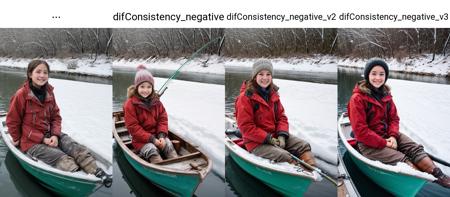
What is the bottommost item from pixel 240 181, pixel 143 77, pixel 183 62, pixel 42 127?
pixel 240 181

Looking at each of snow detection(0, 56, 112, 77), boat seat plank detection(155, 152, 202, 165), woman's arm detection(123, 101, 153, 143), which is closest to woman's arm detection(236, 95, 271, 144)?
boat seat plank detection(155, 152, 202, 165)

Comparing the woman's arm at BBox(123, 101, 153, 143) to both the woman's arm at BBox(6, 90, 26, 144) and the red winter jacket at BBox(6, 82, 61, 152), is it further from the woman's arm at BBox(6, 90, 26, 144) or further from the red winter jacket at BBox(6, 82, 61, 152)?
the woman's arm at BBox(6, 90, 26, 144)

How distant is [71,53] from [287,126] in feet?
5.21

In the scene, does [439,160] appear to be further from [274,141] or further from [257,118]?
[257,118]

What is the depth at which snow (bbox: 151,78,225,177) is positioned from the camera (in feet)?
11.1

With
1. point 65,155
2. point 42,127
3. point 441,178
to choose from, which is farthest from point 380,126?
point 42,127

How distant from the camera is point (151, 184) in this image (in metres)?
3.30

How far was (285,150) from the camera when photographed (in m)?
3.25

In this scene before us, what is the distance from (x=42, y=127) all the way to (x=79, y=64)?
510mm

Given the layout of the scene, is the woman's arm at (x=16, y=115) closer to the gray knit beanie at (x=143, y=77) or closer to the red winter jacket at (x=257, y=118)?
the gray knit beanie at (x=143, y=77)

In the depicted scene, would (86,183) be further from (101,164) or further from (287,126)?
(287,126)

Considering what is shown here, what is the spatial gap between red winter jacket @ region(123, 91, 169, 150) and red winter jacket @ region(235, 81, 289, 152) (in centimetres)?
53

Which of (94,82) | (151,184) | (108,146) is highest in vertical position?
(94,82)

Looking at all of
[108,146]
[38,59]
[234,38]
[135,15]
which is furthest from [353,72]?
[38,59]
